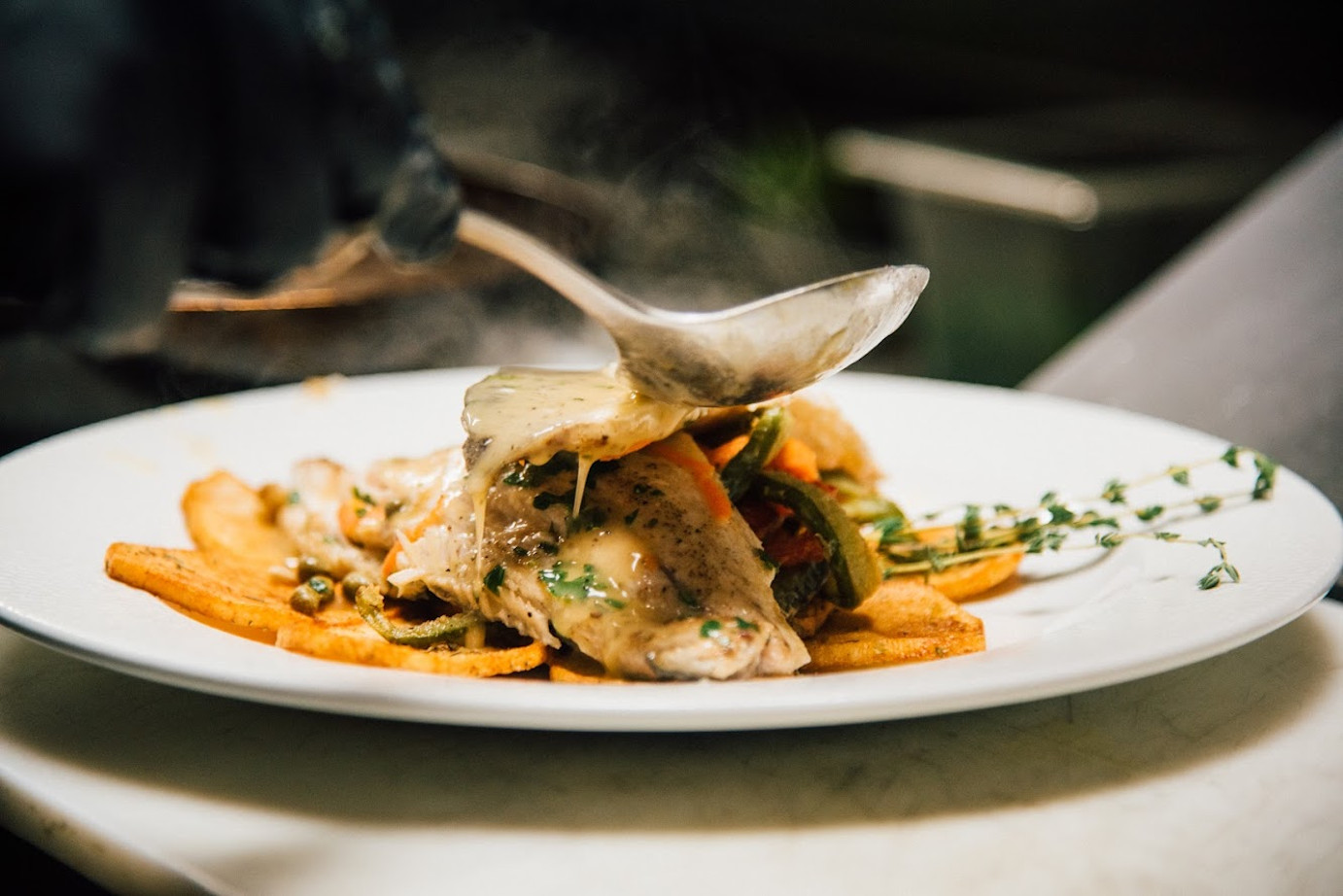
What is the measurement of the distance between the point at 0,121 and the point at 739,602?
1133 mm

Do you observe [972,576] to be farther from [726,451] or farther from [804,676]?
[804,676]

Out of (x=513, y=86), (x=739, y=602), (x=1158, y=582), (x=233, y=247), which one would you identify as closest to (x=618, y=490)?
(x=739, y=602)

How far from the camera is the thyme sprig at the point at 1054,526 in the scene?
208 centimetres

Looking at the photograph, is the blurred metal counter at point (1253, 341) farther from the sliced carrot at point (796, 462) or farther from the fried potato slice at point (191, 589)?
the fried potato slice at point (191, 589)

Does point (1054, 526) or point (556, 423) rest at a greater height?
point (556, 423)

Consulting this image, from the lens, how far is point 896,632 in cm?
195

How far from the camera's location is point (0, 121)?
1.51 metres

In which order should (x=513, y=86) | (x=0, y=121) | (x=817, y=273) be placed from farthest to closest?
(x=513, y=86), (x=817, y=273), (x=0, y=121)

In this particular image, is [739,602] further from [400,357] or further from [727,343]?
[400,357]

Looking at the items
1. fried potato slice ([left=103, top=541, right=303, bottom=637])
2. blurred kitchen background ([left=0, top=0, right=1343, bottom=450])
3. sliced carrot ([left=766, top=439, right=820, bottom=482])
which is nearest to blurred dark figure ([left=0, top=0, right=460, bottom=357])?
fried potato slice ([left=103, top=541, right=303, bottom=637])

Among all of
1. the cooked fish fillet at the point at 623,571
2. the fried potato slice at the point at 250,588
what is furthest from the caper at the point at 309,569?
the cooked fish fillet at the point at 623,571

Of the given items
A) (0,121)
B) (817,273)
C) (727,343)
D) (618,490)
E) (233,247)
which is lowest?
(817,273)

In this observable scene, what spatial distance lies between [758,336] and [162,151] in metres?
0.83

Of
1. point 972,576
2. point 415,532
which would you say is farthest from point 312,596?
point 972,576
